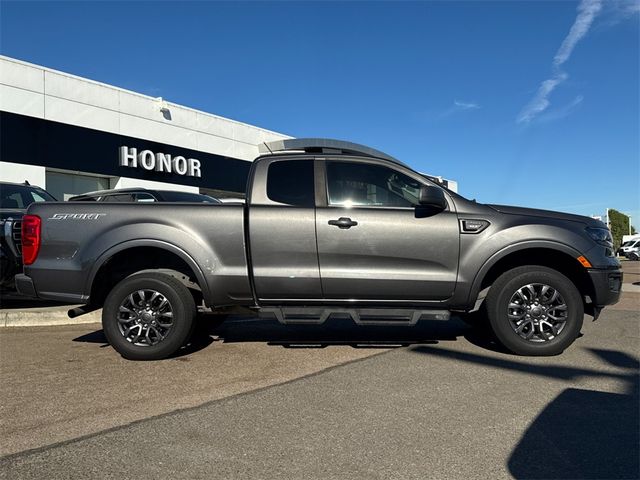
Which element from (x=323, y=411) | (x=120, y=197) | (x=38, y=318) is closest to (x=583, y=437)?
(x=323, y=411)

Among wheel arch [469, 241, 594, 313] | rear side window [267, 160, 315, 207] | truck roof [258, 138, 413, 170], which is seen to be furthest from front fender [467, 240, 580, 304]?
rear side window [267, 160, 315, 207]

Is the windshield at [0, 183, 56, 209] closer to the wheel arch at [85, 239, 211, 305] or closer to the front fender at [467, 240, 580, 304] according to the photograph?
the wheel arch at [85, 239, 211, 305]

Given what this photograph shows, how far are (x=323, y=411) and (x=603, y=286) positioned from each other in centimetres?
325

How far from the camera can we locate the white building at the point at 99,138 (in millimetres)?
16594

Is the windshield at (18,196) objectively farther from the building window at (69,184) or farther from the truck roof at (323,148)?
the building window at (69,184)

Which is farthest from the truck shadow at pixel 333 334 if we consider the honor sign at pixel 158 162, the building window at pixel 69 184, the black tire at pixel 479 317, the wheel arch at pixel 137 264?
the honor sign at pixel 158 162

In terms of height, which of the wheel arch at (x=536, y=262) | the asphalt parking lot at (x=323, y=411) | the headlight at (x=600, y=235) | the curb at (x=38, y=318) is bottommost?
the asphalt parking lot at (x=323, y=411)

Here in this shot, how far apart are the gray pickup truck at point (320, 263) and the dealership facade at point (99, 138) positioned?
13720 mm

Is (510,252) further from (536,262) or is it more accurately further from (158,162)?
(158,162)

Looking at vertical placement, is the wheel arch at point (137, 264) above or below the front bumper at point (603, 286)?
above

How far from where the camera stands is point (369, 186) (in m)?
5.17

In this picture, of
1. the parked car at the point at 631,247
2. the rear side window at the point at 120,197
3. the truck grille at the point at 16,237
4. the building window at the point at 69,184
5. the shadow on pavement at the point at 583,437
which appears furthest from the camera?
the parked car at the point at 631,247

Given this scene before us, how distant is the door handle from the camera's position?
16.1ft

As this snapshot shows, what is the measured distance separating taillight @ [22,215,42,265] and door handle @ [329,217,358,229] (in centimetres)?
297
